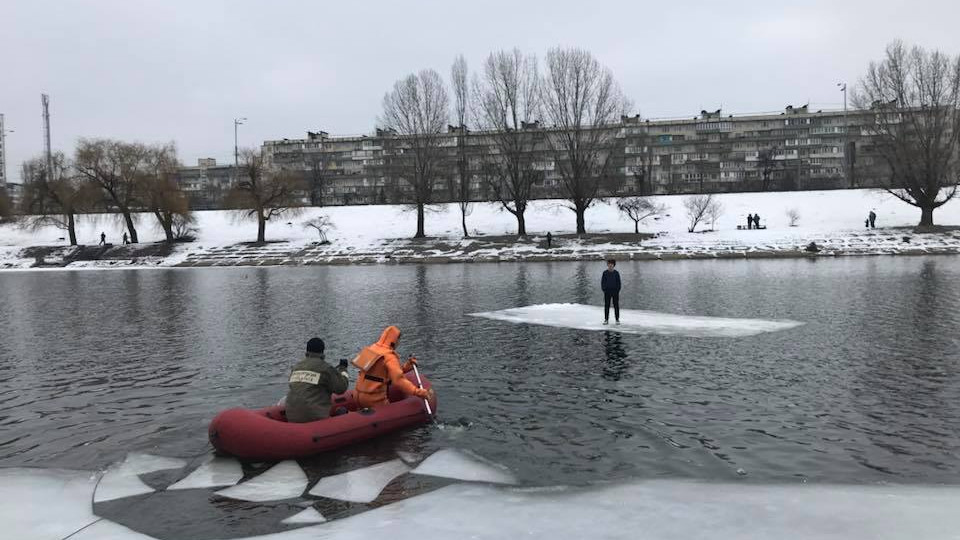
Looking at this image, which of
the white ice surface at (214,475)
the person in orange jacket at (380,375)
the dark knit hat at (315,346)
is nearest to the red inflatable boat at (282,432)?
the white ice surface at (214,475)

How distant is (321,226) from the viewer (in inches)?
2581

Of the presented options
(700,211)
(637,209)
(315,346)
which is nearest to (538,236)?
(637,209)

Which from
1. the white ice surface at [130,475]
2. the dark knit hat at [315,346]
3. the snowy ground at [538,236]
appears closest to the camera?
the white ice surface at [130,475]

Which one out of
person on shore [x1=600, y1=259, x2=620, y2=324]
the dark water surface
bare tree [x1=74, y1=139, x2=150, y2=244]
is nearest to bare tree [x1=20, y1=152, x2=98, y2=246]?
bare tree [x1=74, y1=139, x2=150, y2=244]

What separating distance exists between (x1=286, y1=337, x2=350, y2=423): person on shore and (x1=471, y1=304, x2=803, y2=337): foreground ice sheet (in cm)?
1024

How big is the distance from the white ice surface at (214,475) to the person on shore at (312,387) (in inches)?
38.2

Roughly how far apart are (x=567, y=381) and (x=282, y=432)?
5762 mm

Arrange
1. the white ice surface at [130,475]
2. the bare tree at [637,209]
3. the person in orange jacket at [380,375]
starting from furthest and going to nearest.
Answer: the bare tree at [637,209], the person in orange jacket at [380,375], the white ice surface at [130,475]

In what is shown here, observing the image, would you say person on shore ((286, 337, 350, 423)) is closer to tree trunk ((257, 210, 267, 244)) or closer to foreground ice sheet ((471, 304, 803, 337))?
foreground ice sheet ((471, 304, 803, 337))

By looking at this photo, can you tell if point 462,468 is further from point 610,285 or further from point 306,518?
point 610,285

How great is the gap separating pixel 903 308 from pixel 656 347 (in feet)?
33.3

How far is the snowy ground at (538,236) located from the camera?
50656mm

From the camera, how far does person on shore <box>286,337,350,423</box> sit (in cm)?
935

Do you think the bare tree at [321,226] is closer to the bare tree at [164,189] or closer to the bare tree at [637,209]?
the bare tree at [164,189]
